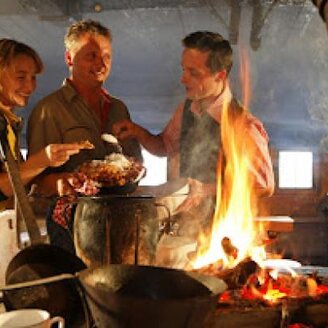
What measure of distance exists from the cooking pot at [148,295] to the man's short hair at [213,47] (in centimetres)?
294

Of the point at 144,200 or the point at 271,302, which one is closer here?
the point at 271,302

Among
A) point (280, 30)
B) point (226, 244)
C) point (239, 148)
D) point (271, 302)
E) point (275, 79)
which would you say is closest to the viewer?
point (271, 302)

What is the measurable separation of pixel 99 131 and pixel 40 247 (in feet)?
5.90

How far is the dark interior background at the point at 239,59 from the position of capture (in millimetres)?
7617

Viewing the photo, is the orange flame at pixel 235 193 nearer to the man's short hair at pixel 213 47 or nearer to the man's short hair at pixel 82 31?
the man's short hair at pixel 213 47

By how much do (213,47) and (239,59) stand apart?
5.78 metres

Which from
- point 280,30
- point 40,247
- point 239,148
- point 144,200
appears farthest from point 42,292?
point 280,30

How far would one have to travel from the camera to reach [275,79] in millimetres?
11312

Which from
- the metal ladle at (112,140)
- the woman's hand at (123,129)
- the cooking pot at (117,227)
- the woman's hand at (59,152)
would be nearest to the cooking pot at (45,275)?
the cooking pot at (117,227)

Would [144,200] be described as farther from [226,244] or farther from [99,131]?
[99,131]

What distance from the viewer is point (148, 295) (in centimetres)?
243

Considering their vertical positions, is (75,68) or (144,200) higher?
(75,68)

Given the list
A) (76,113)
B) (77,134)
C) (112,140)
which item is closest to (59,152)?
(112,140)

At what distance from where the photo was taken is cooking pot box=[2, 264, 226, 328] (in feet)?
6.65
